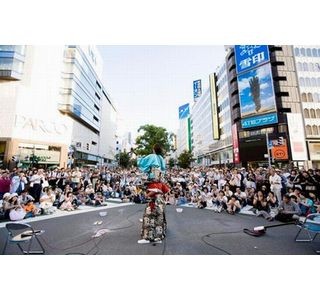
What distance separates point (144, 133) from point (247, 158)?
46.8ft

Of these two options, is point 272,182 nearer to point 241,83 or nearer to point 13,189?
point 13,189

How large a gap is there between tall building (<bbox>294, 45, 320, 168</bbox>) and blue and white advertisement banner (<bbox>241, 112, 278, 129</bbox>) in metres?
4.05

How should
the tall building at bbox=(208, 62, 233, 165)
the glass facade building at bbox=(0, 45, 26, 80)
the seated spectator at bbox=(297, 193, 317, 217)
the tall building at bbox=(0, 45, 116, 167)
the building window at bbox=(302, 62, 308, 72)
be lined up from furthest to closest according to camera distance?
the tall building at bbox=(208, 62, 233, 165)
the building window at bbox=(302, 62, 308, 72)
the tall building at bbox=(0, 45, 116, 167)
the glass facade building at bbox=(0, 45, 26, 80)
the seated spectator at bbox=(297, 193, 317, 217)

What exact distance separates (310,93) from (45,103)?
31437 mm

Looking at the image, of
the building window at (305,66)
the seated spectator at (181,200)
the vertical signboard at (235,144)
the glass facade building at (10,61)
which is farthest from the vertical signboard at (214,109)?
the glass facade building at (10,61)

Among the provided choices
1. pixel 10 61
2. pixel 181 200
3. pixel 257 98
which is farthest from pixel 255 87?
pixel 10 61

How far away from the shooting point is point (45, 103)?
1995 cm

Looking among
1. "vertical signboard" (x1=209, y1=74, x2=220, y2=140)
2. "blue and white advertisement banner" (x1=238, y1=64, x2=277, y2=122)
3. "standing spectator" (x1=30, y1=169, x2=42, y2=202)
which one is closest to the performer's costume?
"standing spectator" (x1=30, y1=169, x2=42, y2=202)

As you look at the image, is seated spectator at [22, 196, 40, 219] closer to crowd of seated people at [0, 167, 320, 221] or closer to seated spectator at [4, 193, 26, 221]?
crowd of seated people at [0, 167, 320, 221]

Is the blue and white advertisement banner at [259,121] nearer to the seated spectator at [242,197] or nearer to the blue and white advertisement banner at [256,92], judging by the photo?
the blue and white advertisement banner at [256,92]

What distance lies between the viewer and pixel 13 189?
6.06 m

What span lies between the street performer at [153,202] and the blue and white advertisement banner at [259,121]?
2248 cm

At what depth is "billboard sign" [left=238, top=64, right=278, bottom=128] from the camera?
839 inches

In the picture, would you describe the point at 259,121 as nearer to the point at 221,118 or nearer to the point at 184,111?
the point at 221,118
